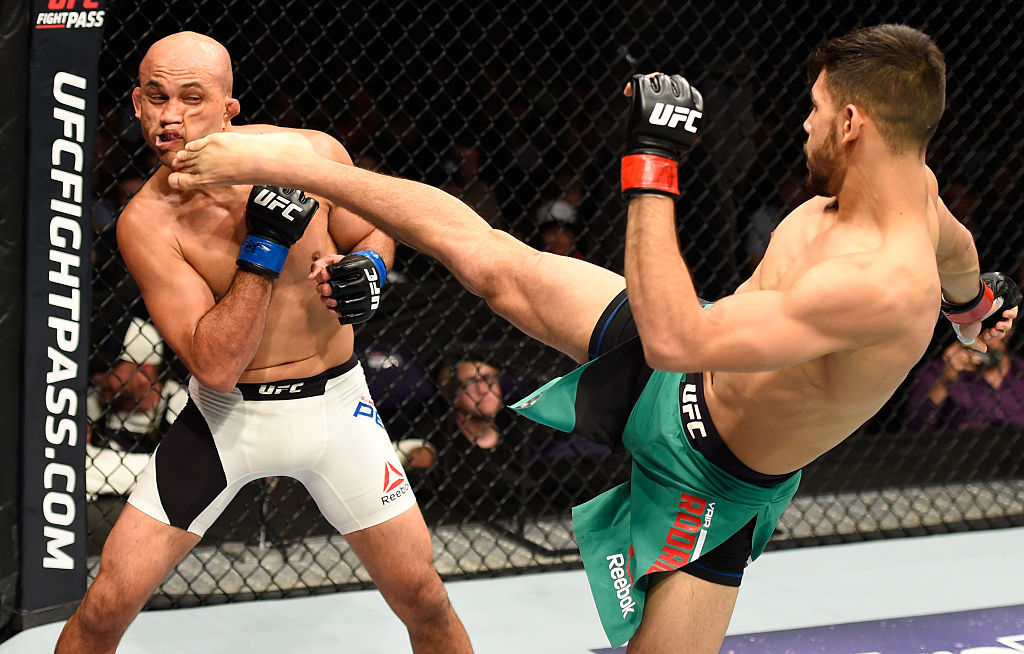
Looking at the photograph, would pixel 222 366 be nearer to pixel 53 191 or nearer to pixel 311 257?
pixel 311 257

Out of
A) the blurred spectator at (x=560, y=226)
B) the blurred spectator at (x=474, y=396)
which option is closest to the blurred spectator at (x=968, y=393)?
the blurred spectator at (x=560, y=226)

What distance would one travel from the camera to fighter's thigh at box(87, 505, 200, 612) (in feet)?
6.04

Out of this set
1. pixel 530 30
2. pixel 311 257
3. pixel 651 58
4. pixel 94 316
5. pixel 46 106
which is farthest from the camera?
pixel 530 30

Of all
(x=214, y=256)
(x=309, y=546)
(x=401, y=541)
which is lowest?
(x=309, y=546)

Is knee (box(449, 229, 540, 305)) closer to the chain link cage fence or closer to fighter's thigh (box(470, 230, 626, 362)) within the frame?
fighter's thigh (box(470, 230, 626, 362))

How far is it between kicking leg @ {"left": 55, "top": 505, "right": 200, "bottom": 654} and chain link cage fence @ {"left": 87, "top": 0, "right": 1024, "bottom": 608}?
979 millimetres

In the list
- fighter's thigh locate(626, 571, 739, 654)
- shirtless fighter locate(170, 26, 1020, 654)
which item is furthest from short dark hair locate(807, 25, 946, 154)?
fighter's thigh locate(626, 571, 739, 654)

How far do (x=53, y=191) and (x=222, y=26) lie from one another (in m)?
1.30

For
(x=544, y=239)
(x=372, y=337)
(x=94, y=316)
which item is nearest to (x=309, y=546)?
(x=372, y=337)

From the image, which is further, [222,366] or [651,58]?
[651,58]

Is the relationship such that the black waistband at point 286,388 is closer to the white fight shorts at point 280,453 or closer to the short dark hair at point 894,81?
the white fight shorts at point 280,453

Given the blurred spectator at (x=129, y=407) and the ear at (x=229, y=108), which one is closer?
the ear at (x=229, y=108)

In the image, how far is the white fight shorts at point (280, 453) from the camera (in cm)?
195

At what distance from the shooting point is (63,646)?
1.89m
